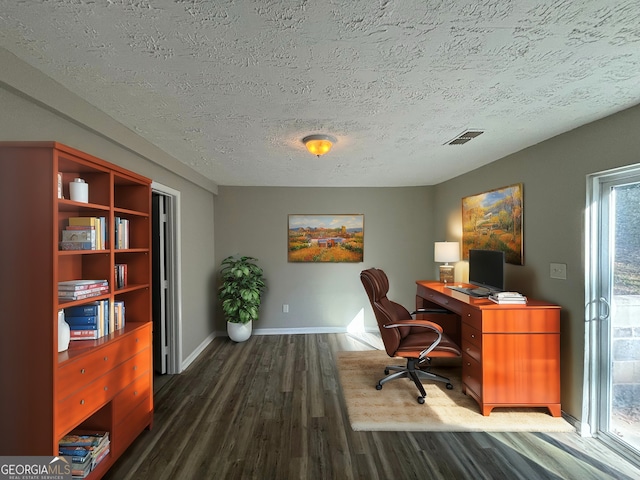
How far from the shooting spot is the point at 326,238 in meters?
4.60

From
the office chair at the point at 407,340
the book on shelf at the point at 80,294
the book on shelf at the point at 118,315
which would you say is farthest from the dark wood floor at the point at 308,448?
the book on shelf at the point at 80,294

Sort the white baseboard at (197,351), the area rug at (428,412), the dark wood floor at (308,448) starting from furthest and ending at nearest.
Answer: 1. the white baseboard at (197,351)
2. the area rug at (428,412)
3. the dark wood floor at (308,448)

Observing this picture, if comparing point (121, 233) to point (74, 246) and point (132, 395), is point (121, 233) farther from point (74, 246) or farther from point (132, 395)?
point (132, 395)

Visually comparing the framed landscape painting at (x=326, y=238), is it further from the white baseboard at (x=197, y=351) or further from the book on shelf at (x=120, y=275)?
the book on shelf at (x=120, y=275)

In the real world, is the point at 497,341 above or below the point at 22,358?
below

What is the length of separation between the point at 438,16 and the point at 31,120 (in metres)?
2.10

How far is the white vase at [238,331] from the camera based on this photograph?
13.6 ft

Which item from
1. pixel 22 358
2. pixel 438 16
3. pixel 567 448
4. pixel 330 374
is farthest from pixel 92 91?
pixel 567 448

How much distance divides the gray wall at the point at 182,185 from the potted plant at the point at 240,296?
32 cm

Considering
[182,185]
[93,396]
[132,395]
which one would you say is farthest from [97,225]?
[182,185]

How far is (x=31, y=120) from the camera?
152 centimetres

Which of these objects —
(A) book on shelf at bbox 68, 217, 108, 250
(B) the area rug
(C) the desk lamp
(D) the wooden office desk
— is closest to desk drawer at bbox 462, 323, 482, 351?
(D) the wooden office desk

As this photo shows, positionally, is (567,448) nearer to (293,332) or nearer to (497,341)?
(497,341)

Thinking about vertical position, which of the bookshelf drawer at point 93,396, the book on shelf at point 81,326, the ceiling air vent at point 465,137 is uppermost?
the ceiling air vent at point 465,137
